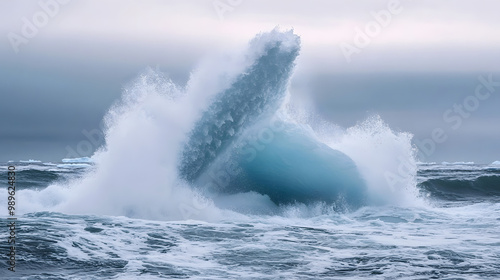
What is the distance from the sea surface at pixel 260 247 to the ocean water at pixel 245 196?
0.18 ft

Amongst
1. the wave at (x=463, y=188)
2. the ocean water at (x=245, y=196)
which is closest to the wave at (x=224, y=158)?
the ocean water at (x=245, y=196)

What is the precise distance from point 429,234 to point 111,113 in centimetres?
1061

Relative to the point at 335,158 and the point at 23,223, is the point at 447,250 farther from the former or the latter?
the point at 23,223

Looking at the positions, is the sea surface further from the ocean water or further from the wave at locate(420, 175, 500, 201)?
the wave at locate(420, 175, 500, 201)

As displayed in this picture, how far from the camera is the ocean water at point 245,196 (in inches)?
487

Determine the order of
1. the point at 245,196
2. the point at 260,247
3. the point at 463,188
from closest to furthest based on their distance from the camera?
the point at 260,247
the point at 245,196
the point at 463,188

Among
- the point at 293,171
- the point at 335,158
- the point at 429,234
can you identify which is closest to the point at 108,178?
the point at 293,171

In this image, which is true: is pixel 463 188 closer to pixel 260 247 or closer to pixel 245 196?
pixel 245 196

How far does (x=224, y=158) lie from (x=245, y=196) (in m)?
1.35

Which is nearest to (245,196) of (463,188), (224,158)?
(224,158)

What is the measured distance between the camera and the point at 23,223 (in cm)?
1487

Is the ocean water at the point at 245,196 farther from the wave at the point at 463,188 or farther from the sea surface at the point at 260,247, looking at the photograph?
the wave at the point at 463,188

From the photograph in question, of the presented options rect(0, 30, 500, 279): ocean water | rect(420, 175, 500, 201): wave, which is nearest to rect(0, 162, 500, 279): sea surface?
rect(0, 30, 500, 279): ocean water

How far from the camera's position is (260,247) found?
12.8 m
